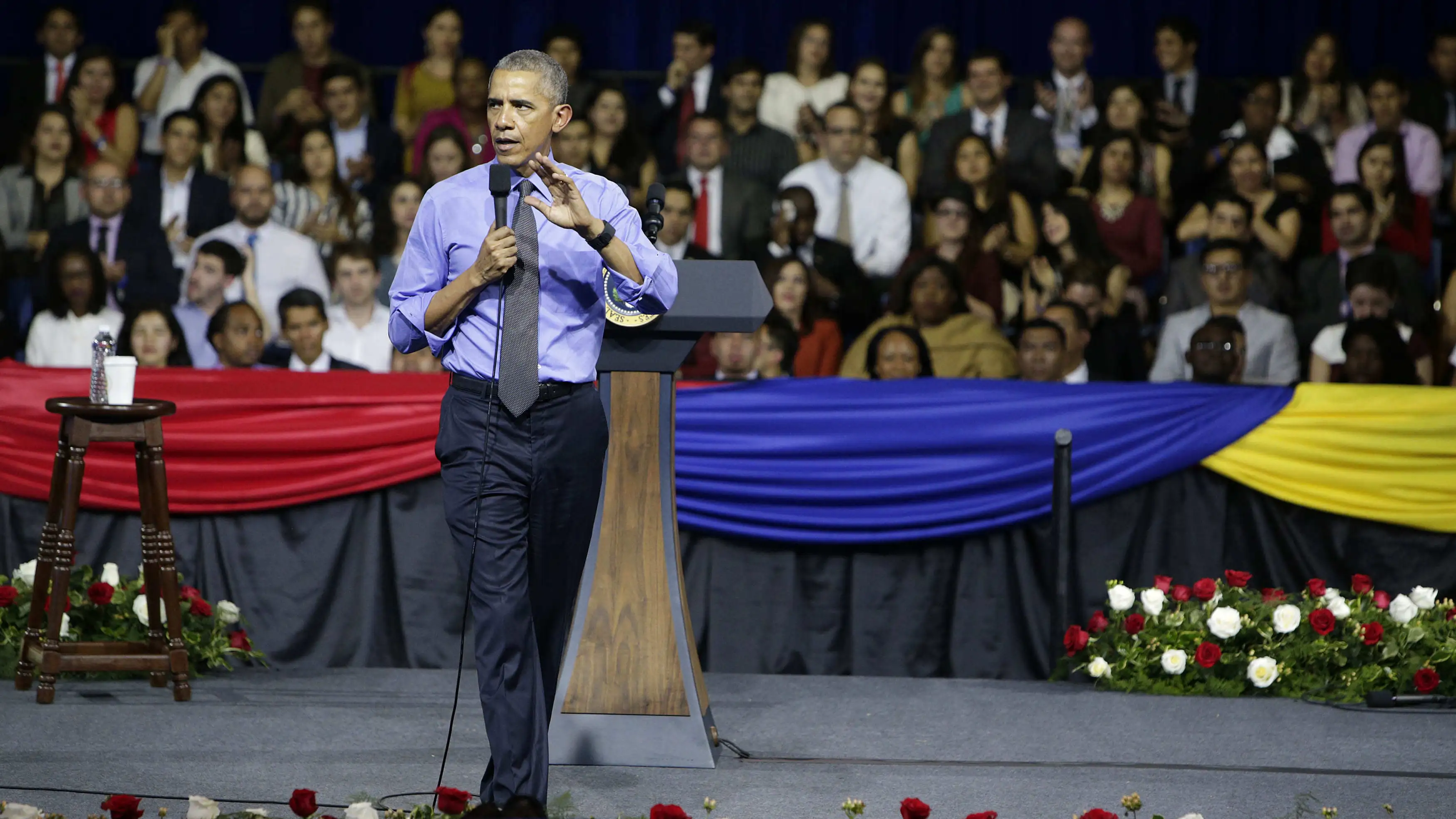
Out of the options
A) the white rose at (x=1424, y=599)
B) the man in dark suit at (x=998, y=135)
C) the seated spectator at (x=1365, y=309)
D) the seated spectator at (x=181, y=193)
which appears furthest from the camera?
the man in dark suit at (x=998, y=135)

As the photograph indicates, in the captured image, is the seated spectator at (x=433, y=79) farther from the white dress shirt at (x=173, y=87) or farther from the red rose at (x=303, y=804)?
the red rose at (x=303, y=804)

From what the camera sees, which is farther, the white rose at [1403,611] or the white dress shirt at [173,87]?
the white dress shirt at [173,87]

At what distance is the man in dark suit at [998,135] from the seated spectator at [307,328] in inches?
108

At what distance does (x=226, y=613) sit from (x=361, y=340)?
82.7 inches

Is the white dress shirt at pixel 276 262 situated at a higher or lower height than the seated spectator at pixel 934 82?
lower

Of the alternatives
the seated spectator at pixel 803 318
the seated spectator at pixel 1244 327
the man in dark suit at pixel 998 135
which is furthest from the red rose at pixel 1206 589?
the man in dark suit at pixel 998 135

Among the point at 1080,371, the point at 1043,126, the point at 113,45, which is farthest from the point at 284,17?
the point at 1080,371

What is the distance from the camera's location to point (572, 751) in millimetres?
3898

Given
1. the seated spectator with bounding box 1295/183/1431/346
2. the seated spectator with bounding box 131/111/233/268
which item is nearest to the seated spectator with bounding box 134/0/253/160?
the seated spectator with bounding box 131/111/233/268

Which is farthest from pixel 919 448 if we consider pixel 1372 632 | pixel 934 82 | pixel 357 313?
pixel 934 82

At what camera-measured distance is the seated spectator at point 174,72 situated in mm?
8125

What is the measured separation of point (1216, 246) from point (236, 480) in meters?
3.98

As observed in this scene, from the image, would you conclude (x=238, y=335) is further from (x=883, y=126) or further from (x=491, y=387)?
(x=491, y=387)

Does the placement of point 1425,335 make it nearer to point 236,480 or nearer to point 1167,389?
point 1167,389
